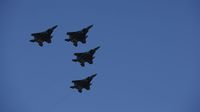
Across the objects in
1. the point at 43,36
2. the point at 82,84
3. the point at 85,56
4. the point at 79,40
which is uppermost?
the point at 43,36

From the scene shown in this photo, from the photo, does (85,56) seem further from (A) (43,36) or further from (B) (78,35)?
(A) (43,36)

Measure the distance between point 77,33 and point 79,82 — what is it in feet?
32.2

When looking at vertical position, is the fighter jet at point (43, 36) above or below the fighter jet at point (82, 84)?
above

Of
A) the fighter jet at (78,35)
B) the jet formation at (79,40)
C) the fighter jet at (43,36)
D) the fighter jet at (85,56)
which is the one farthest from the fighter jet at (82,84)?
the fighter jet at (43,36)

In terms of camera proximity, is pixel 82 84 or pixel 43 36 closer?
pixel 82 84

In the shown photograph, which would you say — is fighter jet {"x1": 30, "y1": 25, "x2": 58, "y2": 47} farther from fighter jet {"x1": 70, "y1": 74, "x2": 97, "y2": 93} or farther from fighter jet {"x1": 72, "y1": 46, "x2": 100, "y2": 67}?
fighter jet {"x1": 70, "y1": 74, "x2": 97, "y2": 93}

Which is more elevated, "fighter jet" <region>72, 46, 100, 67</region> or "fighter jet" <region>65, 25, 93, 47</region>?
"fighter jet" <region>65, 25, 93, 47</region>

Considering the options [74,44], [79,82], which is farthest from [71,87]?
[74,44]

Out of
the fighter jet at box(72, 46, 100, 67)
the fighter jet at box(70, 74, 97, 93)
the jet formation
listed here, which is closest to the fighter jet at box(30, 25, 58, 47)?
the jet formation

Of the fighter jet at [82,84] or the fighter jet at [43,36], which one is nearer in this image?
the fighter jet at [82,84]

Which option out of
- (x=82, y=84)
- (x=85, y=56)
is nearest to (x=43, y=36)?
(x=85, y=56)

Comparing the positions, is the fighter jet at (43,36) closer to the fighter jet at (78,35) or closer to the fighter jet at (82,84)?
the fighter jet at (78,35)

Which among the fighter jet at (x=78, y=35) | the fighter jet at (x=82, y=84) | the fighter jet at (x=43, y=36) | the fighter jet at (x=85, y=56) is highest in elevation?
the fighter jet at (x=43, y=36)

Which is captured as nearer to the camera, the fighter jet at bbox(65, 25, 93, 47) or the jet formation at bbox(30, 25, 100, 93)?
the jet formation at bbox(30, 25, 100, 93)
